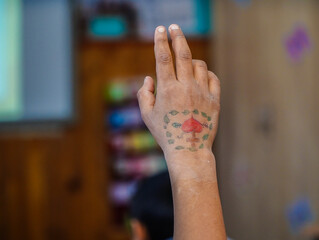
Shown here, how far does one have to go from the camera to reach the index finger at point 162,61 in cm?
73

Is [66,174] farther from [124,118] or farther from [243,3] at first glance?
[243,3]

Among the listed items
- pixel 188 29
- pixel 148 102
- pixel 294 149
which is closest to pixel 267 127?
pixel 294 149

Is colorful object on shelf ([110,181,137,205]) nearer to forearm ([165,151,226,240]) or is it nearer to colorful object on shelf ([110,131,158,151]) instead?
colorful object on shelf ([110,131,158,151])

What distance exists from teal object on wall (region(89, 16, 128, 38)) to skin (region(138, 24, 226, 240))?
8.56ft

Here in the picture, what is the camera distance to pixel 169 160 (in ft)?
2.40

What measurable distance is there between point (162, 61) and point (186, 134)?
4.8 inches

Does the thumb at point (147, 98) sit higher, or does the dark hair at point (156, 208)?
the thumb at point (147, 98)

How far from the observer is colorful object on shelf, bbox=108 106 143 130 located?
3301mm

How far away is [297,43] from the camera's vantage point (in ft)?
8.48

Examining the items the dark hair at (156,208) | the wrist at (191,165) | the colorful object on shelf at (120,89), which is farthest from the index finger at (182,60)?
the colorful object on shelf at (120,89)

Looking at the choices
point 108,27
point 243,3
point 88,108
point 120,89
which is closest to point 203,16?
point 243,3

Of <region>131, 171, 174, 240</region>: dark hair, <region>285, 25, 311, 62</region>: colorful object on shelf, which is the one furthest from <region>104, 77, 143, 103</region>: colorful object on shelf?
<region>131, 171, 174, 240</region>: dark hair

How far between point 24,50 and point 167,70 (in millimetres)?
2673

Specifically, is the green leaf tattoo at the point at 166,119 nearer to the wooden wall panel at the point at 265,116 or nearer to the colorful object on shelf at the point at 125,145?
the wooden wall panel at the point at 265,116
